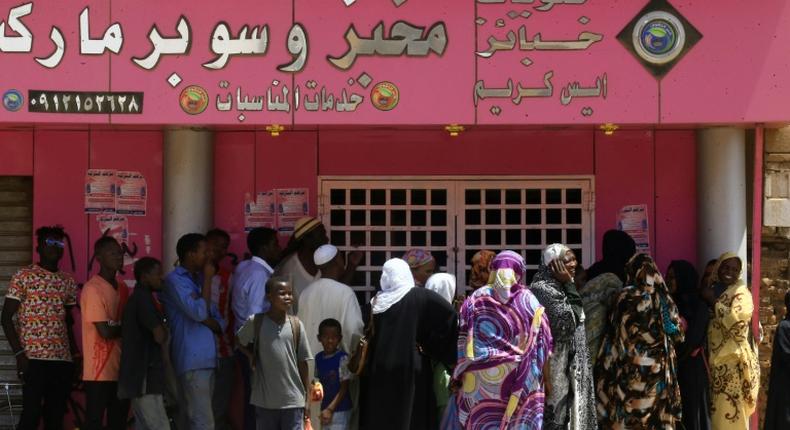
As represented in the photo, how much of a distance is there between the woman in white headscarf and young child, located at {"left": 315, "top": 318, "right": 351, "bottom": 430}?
6.4 inches

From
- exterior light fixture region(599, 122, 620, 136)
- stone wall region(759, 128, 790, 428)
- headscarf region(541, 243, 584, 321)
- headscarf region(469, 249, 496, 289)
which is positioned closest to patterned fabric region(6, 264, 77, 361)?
headscarf region(469, 249, 496, 289)

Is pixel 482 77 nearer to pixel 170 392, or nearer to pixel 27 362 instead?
pixel 170 392

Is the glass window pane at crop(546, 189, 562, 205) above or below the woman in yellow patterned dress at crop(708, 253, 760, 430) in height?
above

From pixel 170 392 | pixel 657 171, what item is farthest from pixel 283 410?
pixel 657 171

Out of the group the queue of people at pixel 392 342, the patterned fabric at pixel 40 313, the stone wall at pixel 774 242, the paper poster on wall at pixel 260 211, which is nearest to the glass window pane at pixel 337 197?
the paper poster on wall at pixel 260 211

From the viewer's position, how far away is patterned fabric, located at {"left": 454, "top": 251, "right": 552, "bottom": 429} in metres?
7.46

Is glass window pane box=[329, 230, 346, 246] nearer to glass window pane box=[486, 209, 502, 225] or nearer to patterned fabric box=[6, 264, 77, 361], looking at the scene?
glass window pane box=[486, 209, 502, 225]

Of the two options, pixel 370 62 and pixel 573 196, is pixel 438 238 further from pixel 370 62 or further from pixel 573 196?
pixel 370 62

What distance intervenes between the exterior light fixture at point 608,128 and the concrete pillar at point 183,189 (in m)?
3.10

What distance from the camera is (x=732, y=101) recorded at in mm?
8531

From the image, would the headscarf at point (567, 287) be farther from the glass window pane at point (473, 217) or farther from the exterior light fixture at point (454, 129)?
the glass window pane at point (473, 217)

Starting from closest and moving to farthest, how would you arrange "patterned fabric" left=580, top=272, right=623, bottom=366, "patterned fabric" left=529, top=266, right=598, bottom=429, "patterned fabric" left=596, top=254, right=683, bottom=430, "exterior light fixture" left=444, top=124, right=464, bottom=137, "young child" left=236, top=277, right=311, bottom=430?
"young child" left=236, top=277, right=311, bottom=430 → "patterned fabric" left=529, top=266, right=598, bottom=429 → "patterned fabric" left=596, top=254, right=683, bottom=430 → "patterned fabric" left=580, top=272, right=623, bottom=366 → "exterior light fixture" left=444, top=124, right=464, bottom=137

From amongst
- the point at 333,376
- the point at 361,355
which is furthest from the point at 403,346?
the point at 333,376

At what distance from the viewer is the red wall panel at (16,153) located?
9.84m
